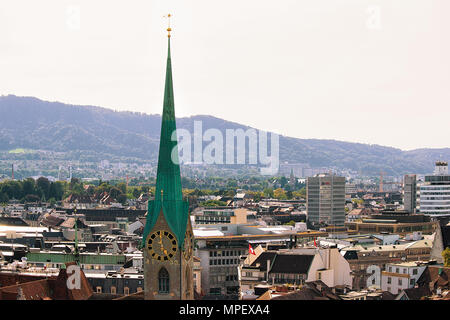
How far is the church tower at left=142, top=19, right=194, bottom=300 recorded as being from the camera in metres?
45.6

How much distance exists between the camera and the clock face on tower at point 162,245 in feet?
151

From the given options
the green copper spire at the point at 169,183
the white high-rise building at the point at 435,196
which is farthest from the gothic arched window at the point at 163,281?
the white high-rise building at the point at 435,196

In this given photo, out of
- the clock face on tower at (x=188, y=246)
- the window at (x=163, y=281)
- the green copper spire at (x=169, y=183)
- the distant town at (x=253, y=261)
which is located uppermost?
the green copper spire at (x=169, y=183)

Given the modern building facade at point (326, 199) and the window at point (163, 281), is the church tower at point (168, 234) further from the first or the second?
the modern building facade at point (326, 199)

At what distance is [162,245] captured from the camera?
4638 centimetres

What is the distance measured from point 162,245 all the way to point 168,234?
62 centimetres

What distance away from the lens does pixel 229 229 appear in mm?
126562

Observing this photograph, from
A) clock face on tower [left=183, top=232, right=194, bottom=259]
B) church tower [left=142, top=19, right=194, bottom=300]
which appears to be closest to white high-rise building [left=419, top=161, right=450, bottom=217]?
church tower [left=142, top=19, right=194, bottom=300]

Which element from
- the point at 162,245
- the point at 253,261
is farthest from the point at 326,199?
the point at 162,245

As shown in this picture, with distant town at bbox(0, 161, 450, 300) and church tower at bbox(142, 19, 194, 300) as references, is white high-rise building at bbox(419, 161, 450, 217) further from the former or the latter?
church tower at bbox(142, 19, 194, 300)
